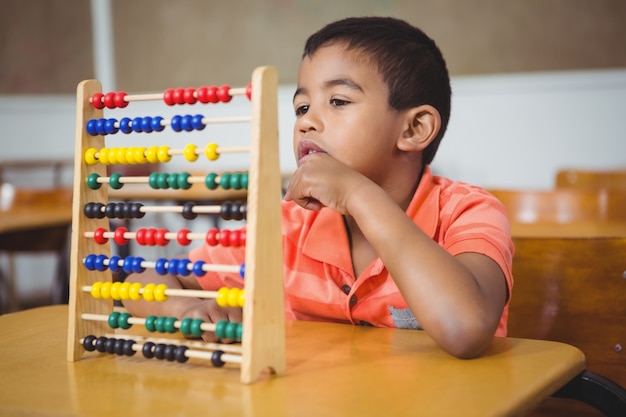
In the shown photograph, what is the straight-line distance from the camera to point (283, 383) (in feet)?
2.80

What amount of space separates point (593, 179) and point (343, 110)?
2.79m

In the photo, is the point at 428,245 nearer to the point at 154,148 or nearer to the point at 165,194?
the point at 154,148

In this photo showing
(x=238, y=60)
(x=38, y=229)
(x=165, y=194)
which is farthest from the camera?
(x=238, y=60)

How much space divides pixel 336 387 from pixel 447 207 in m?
0.62

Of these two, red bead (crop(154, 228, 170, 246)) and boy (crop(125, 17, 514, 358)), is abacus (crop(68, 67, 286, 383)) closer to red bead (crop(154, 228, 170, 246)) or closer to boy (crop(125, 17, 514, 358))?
red bead (crop(154, 228, 170, 246))

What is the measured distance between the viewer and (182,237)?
3.30ft

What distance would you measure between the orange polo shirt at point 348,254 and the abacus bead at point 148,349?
42 cm

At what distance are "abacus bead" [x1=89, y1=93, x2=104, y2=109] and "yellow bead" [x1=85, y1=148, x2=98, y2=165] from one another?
→ 6 centimetres

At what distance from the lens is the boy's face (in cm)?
134

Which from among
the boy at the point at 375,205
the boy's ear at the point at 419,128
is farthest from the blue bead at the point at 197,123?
the boy's ear at the point at 419,128

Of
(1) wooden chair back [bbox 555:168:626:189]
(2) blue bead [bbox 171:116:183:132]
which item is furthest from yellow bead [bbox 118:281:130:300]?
(1) wooden chair back [bbox 555:168:626:189]

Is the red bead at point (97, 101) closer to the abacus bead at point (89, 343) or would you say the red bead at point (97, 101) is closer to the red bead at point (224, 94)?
the red bead at point (224, 94)

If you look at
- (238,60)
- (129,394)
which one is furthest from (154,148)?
(238,60)

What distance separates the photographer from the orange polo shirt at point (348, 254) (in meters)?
1.25
